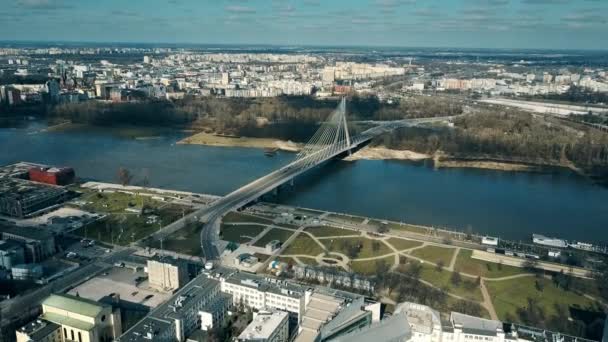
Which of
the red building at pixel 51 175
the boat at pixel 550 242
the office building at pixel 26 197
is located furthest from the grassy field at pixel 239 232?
the boat at pixel 550 242

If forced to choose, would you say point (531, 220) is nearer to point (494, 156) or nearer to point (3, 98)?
point (494, 156)

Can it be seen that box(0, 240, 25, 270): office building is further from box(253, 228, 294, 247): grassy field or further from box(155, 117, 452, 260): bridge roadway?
box(253, 228, 294, 247): grassy field

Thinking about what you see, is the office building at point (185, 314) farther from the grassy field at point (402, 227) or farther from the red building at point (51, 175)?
the red building at point (51, 175)

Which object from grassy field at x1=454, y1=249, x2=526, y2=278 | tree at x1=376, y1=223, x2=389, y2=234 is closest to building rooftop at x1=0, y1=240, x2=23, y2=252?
tree at x1=376, y1=223, x2=389, y2=234

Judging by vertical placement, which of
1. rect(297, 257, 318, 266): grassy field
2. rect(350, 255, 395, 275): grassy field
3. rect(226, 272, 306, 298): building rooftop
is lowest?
rect(297, 257, 318, 266): grassy field

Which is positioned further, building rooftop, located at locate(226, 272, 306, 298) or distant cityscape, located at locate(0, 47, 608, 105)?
distant cityscape, located at locate(0, 47, 608, 105)

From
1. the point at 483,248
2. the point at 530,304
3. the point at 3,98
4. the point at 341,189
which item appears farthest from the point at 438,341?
the point at 3,98
